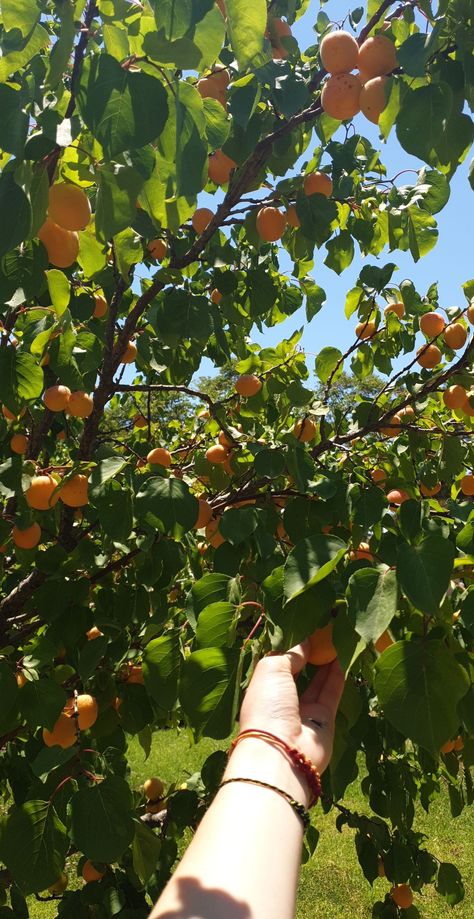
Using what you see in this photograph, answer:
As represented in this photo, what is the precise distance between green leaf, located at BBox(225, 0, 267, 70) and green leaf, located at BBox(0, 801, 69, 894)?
1613mm

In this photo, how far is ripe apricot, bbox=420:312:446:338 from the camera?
239cm

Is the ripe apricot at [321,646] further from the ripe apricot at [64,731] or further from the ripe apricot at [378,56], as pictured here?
the ripe apricot at [378,56]

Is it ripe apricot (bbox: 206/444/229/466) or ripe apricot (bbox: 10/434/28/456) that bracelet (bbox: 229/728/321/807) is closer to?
ripe apricot (bbox: 206/444/229/466)

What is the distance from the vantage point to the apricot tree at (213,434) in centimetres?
96

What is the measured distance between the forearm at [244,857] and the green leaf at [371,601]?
0.28 m

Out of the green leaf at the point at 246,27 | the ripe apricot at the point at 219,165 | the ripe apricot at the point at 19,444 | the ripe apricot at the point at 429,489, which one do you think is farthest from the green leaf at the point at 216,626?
the ripe apricot at the point at 429,489

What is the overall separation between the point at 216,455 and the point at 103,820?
1086 millimetres

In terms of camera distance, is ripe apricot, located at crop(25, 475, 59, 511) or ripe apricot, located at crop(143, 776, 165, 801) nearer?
ripe apricot, located at crop(25, 475, 59, 511)

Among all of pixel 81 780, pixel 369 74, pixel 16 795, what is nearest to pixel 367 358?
pixel 369 74

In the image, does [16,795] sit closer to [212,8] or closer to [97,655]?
[97,655]

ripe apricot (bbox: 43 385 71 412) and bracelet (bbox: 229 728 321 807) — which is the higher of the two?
ripe apricot (bbox: 43 385 71 412)

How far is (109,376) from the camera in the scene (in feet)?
7.25

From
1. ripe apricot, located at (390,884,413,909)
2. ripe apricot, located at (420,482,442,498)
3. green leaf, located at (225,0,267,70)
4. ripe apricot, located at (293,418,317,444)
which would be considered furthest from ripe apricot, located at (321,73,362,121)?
ripe apricot, located at (390,884,413,909)

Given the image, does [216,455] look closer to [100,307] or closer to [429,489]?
[100,307]
